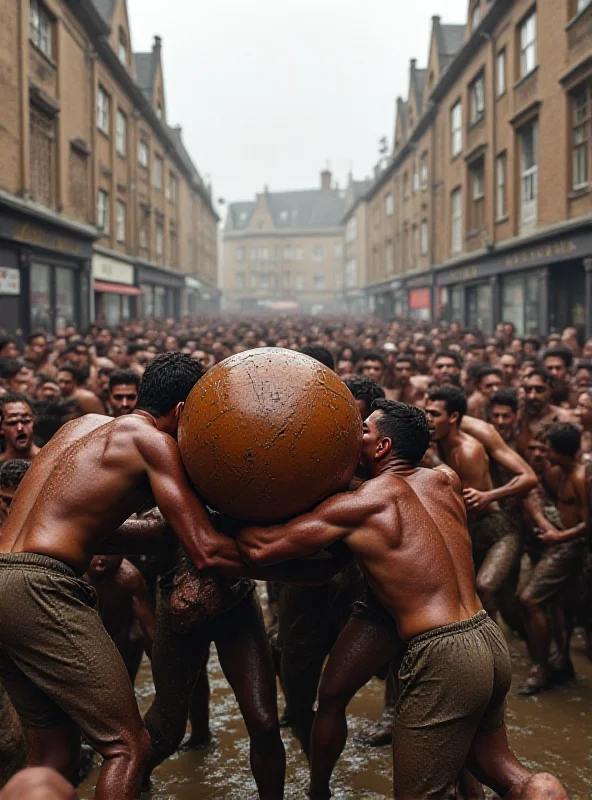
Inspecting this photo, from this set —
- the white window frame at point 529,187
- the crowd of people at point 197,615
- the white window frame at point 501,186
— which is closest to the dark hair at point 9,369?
the crowd of people at point 197,615

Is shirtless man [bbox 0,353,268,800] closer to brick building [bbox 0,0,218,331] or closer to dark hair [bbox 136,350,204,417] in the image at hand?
dark hair [bbox 136,350,204,417]

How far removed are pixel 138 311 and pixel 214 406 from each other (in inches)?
1192

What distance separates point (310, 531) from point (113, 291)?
25.7 meters

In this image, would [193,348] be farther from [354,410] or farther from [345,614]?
[354,410]

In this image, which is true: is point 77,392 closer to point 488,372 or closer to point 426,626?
point 488,372

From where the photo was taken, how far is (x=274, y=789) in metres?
3.78

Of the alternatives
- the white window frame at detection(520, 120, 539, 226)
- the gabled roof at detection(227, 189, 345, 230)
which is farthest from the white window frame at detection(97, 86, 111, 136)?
the gabled roof at detection(227, 189, 345, 230)

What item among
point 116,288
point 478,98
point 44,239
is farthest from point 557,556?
point 116,288

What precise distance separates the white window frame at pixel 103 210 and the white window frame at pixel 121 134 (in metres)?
2.54

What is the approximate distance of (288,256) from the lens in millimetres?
85000

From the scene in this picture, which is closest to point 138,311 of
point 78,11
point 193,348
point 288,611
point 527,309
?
point 78,11

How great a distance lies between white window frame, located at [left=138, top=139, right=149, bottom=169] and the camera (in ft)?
108

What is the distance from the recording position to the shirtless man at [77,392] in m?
8.15

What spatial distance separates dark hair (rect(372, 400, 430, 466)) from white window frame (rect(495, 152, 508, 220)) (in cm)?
2042
